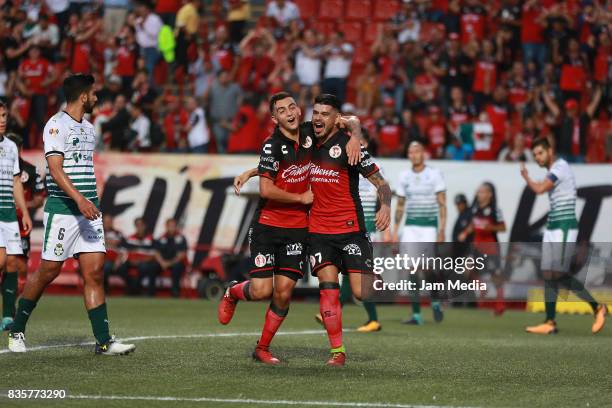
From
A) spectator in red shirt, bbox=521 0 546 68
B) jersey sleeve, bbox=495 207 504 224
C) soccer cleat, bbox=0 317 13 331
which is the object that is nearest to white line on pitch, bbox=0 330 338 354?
soccer cleat, bbox=0 317 13 331

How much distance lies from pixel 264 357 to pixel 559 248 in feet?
22.9

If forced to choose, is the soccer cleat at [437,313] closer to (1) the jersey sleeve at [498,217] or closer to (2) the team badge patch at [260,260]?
(1) the jersey sleeve at [498,217]

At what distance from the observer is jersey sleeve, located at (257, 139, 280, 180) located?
1026 cm

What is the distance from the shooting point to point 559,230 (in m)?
16.0

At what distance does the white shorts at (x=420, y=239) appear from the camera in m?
17.7

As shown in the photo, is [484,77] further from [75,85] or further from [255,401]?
[255,401]

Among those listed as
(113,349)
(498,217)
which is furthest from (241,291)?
(498,217)

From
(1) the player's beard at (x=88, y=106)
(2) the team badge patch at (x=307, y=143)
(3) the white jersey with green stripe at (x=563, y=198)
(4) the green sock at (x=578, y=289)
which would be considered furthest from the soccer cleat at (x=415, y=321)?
(1) the player's beard at (x=88, y=106)

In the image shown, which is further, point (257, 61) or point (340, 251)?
point (257, 61)

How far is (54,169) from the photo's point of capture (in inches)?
404

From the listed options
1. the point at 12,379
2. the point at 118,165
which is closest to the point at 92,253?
the point at 12,379

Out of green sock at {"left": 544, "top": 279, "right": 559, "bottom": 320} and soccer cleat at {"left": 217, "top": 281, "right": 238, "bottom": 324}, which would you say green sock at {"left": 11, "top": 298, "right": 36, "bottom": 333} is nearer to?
soccer cleat at {"left": 217, "top": 281, "right": 238, "bottom": 324}

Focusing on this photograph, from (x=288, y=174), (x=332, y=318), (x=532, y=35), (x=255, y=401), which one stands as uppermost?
(x=532, y=35)

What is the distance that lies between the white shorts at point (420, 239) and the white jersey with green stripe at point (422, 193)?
0.08 meters
